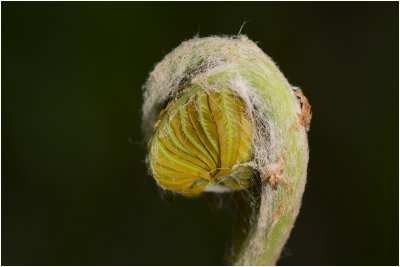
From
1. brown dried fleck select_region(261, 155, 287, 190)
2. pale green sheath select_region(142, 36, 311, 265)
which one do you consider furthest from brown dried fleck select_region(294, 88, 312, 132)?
brown dried fleck select_region(261, 155, 287, 190)

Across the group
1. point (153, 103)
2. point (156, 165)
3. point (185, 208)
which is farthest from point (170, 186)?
point (185, 208)

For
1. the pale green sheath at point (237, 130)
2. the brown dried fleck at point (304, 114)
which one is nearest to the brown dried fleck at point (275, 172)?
the pale green sheath at point (237, 130)

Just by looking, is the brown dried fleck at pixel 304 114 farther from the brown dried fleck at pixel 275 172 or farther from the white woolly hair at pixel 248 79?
the brown dried fleck at pixel 275 172

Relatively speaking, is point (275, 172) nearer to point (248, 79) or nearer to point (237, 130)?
point (237, 130)

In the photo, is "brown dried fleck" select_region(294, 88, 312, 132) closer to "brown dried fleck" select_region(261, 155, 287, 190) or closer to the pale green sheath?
the pale green sheath

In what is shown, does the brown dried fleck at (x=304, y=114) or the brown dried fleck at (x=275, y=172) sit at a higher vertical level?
the brown dried fleck at (x=304, y=114)

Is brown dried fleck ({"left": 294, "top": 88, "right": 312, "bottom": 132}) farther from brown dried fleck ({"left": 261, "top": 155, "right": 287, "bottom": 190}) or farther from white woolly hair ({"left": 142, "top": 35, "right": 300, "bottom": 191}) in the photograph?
Result: brown dried fleck ({"left": 261, "top": 155, "right": 287, "bottom": 190})

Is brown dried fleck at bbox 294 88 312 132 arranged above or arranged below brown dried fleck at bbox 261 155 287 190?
above

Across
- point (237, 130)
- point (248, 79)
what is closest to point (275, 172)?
point (237, 130)
